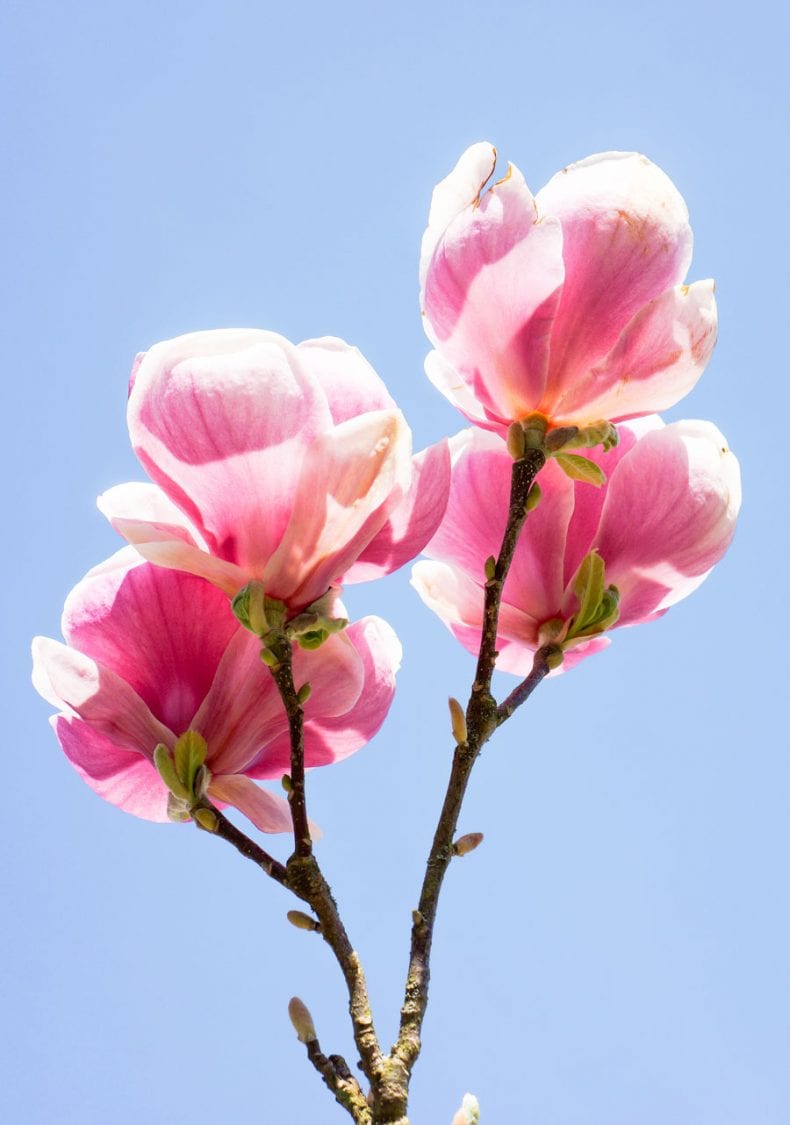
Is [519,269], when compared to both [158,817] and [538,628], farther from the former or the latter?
[158,817]

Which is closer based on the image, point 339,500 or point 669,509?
point 339,500

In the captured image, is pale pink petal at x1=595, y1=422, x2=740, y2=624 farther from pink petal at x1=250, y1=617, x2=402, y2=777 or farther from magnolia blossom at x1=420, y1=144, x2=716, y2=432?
pink petal at x1=250, y1=617, x2=402, y2=777

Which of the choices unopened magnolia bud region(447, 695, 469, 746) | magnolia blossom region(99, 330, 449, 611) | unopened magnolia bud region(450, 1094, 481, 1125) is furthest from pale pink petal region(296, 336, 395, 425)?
unopened magnolia bud region(450, 1094, 481, 1125)

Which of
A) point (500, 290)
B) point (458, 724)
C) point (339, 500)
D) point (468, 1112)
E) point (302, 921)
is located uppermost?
point (500, 290)

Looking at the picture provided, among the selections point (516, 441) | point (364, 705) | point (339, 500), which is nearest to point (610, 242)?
point (516, 441)

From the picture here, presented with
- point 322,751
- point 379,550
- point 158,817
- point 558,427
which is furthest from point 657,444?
point 158,817

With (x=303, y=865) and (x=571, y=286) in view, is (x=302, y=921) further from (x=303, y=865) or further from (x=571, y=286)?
(x=571, y=286)

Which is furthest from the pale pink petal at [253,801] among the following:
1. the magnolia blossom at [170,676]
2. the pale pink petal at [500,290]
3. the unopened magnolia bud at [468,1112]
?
the pale pink petal at [500,290]
